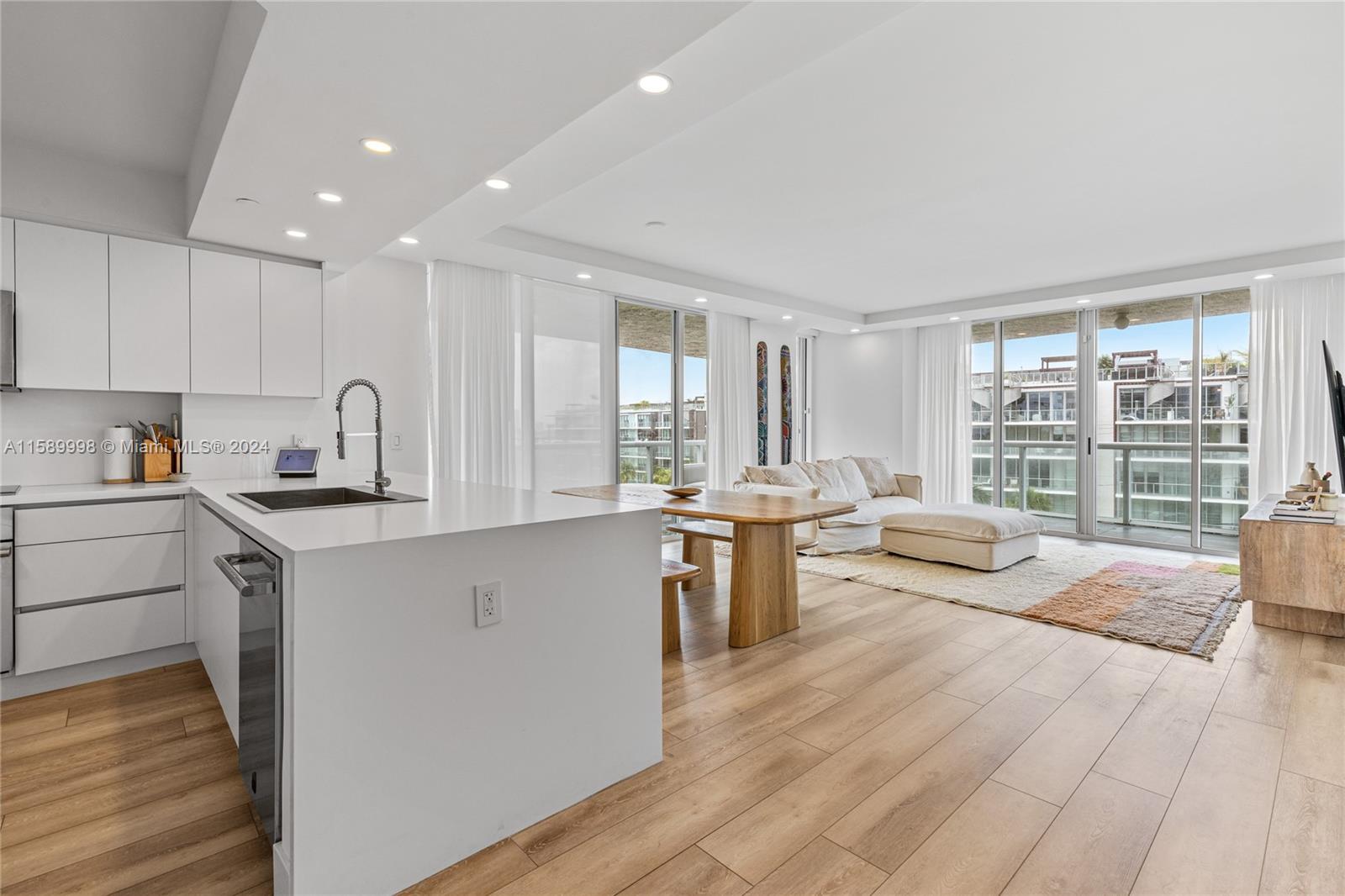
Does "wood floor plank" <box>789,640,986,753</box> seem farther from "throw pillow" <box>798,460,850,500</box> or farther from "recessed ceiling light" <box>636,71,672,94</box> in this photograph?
"throw pillow" <box>798,460,850,500</box>

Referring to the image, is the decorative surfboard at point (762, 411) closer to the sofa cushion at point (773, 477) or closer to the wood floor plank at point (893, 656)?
the sofa cushion at point (773, 477)

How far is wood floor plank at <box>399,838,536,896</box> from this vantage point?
154cm

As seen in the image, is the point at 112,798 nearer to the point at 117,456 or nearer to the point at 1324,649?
the point at 117,456

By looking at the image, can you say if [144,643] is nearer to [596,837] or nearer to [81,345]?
[81,345]

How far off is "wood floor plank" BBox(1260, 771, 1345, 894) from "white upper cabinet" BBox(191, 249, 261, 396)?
453cm

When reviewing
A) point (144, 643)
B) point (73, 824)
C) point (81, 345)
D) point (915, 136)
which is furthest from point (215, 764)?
point (915, 136)

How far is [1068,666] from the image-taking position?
2975 millimetres

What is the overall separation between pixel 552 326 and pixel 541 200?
7.17 ft

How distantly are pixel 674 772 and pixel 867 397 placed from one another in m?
6.68

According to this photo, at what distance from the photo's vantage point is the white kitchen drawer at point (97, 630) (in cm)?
259

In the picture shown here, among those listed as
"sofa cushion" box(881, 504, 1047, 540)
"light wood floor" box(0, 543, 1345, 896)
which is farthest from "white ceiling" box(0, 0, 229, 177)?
"sofa cushion" box(881, 504, 1047, 540)

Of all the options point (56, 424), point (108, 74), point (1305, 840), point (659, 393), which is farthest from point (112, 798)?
point (659, 393)

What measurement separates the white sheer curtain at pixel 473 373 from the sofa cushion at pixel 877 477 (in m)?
3.81

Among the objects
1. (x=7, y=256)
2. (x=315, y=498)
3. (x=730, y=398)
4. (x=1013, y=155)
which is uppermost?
(x=1013, y=155)
